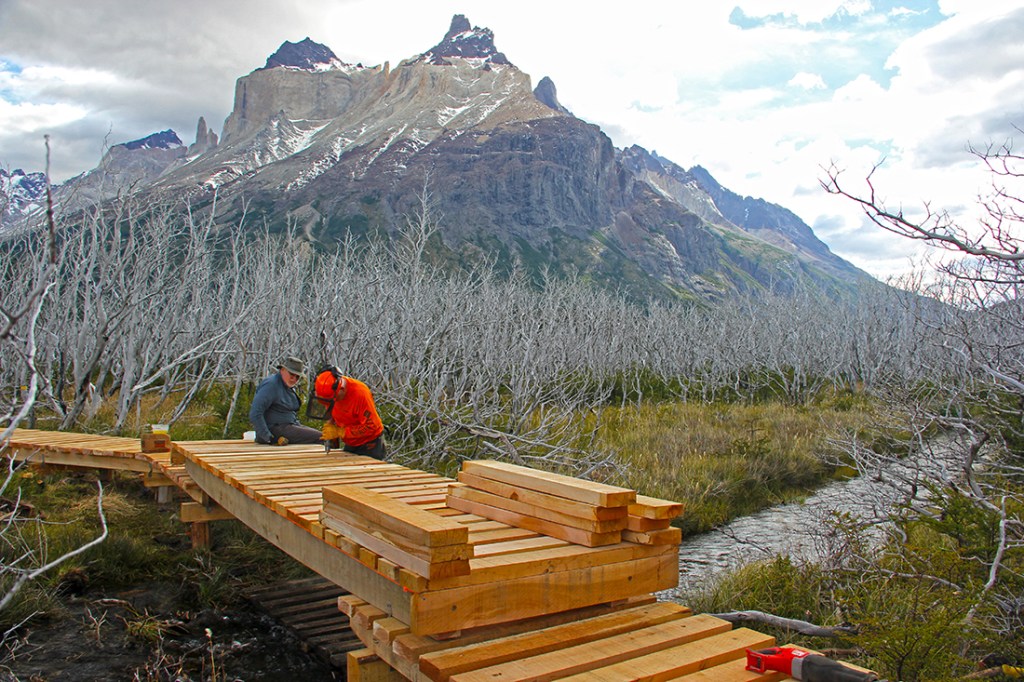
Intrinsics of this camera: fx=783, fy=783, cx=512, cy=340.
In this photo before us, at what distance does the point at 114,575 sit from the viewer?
21.3 ft

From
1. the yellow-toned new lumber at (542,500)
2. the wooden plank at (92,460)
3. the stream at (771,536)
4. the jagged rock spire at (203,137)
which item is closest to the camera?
the yellow-toned new lumber at (542,500)

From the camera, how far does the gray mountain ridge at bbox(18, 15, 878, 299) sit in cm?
10238

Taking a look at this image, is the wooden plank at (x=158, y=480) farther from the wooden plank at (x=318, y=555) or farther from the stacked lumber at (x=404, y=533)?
the stacked lumber at (x=404, y=533)

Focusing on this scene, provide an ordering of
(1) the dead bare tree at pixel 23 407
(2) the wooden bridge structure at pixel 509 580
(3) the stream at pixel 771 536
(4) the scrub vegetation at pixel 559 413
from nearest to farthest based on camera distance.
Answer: (1) the dead bare tree at pixel 23 407 → (2) the wooden bridge structure at pixel 509 580 → (4) the scrub vegetation at pixel 559 413 → (3) the stream at pixel 771 536

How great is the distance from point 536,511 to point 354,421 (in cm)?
374

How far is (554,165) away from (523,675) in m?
129

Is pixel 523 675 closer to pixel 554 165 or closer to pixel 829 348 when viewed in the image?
pixel 829 348

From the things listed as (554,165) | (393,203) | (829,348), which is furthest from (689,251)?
(829,348)

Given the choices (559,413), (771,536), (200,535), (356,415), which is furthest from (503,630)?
(559,413)

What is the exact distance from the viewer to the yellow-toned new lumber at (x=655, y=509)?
12.8 feet

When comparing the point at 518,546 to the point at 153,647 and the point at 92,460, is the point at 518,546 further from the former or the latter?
the point at 92,460

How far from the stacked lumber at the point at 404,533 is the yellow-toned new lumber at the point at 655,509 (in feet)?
3.46

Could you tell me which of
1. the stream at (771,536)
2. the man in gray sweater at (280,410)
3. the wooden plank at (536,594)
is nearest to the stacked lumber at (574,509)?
the wooden plank at (536,594)

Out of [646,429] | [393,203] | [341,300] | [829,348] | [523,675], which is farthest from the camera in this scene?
[393,203]
